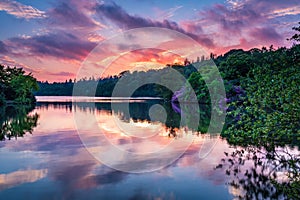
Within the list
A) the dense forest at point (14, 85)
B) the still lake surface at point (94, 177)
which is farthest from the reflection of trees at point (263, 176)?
the dense forest at point (14, 85)

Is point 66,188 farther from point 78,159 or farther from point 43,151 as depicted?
point 43,151

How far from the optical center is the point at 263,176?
Result: 296 inches

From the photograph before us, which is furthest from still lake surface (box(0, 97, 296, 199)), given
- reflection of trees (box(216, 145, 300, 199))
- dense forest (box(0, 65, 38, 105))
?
dense forest (box(0, 65, 38, 105))

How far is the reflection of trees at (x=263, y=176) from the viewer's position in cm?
623

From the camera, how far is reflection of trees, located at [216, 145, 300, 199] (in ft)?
20.4

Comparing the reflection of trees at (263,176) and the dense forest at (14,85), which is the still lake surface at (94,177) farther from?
the dense forest at (14,85)

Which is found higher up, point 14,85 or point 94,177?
point 14,85

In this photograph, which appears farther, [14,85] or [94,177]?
[14,85]

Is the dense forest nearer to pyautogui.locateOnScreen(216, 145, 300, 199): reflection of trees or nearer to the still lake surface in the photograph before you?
the still lake surface

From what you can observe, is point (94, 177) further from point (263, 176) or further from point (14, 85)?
point (14, 85)

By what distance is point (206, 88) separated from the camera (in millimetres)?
40750

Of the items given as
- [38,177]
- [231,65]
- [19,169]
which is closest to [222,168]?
[38,177]

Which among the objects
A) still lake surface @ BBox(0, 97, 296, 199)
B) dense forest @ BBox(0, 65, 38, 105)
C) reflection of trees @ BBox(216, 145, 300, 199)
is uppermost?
dense forest @ BBox(0, 65, 38, 105)

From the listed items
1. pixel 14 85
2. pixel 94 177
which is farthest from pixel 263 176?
pixel 14 85
